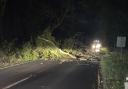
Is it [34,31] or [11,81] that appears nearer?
[11,81]

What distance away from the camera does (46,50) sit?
173ft

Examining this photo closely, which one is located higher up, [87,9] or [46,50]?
[87,9]

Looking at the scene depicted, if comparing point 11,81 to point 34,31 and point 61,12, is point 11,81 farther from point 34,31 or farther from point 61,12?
→ point 61,12

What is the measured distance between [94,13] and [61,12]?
73.5ft

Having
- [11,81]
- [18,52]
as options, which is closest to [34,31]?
[18,52]

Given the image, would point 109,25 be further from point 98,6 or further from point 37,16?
point 37,16

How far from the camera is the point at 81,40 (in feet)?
259

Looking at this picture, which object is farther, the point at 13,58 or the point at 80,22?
the point at 80,22

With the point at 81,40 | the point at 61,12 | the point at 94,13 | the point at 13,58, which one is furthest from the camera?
the point at 94,13

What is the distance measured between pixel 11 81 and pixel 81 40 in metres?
57.0

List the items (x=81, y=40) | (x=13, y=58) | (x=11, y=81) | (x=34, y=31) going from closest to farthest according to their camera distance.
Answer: (x=11, y=81) → (x=13, y=58) → (x=34, y=31) → (x=81, y=40)

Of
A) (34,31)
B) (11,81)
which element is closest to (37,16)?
(34,31)

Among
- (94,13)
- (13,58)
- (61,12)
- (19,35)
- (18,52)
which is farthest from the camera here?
(94,13)

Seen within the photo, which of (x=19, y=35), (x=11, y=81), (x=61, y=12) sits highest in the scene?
(x=61, y=12)
